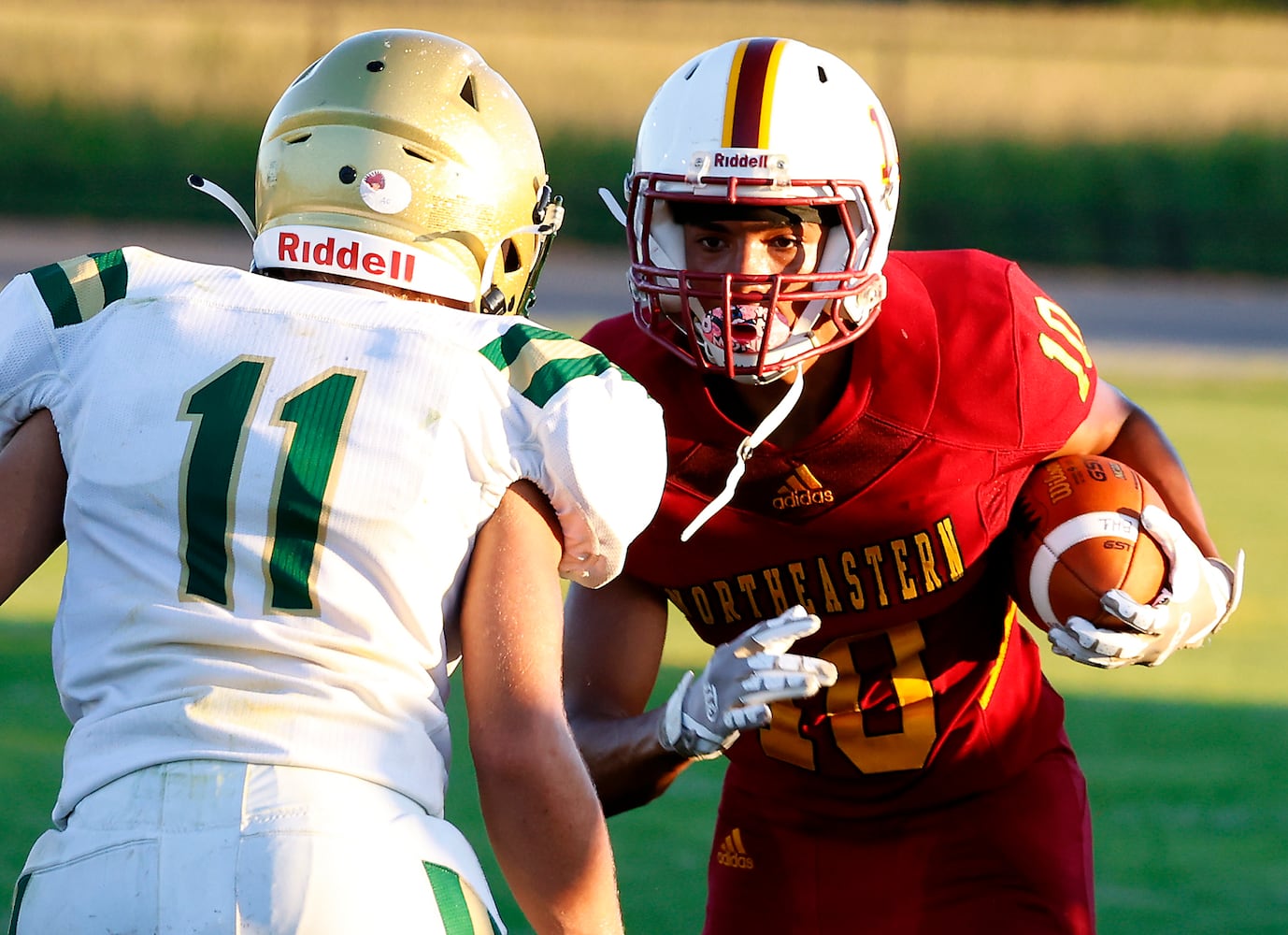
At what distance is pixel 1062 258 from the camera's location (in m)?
21.8

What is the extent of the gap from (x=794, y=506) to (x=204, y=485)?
1347mm

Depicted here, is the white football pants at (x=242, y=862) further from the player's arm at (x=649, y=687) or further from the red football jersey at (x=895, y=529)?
the red football jersey at (x=895, y=529)

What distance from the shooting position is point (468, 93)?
8.38 ft

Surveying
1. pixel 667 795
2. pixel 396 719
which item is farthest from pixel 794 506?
pixel 667 795

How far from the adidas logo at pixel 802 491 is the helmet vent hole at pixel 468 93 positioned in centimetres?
93

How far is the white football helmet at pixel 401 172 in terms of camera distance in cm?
241

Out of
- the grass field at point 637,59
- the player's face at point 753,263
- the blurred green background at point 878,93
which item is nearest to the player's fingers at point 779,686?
the player's face at point 753,263

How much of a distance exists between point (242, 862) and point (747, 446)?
133 cm

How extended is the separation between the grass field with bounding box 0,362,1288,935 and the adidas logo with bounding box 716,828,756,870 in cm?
101

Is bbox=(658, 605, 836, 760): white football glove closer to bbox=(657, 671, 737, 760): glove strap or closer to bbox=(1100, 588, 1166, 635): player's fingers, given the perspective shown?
bbox=(657, 671, 737, 760): glove strap

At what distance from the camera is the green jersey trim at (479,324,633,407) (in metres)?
2.16

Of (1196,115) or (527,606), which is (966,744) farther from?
(1196,115)

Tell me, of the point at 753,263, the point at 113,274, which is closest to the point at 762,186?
the point at 753,263

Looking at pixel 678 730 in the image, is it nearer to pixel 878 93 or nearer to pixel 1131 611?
pixel 1131 611
